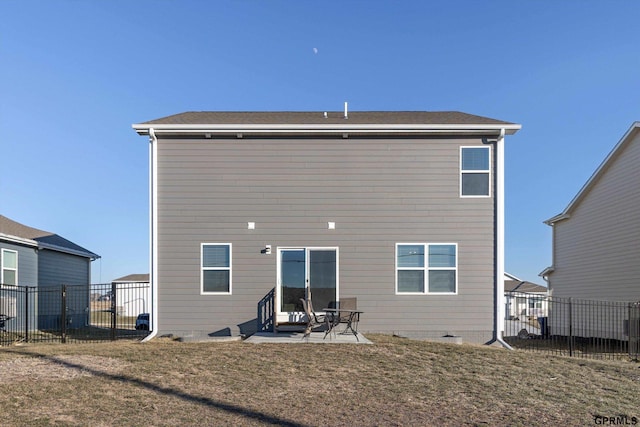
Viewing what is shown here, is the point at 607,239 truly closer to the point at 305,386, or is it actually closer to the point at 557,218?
the point at 557,218

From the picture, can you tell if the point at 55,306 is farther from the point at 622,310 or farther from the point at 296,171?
the point at 622,310

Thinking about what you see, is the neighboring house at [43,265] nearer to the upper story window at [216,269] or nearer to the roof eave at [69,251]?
the roof eave at [69,251]

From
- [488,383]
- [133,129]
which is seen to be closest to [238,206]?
[133,129]

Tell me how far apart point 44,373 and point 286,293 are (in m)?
5.23

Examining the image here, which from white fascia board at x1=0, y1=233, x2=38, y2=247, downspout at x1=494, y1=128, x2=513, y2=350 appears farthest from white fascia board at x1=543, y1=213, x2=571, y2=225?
white fascia board at x1=0, y1=233, x2=38, y2=247

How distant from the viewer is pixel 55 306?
17.5m

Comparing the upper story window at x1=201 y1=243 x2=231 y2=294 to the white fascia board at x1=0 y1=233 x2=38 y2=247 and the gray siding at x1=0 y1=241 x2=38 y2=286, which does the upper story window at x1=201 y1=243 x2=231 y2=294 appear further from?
the gray siding at x1=0 y1=241 x2=38 y2=286

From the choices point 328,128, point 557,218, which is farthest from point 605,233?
point 328,128

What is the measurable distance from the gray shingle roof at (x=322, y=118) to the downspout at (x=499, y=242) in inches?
29.0

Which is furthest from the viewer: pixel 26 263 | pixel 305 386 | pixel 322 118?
pixel 26 263

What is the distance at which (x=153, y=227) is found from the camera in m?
11.2

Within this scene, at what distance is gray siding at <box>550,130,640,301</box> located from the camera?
14.4 m
